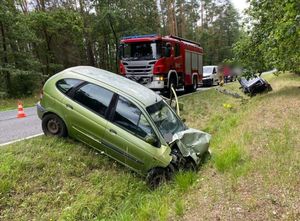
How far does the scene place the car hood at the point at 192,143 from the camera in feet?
20.3

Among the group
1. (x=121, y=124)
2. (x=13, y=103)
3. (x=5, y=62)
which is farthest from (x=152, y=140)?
(x=5, y=62)

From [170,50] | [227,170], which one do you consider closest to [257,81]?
[170,50]

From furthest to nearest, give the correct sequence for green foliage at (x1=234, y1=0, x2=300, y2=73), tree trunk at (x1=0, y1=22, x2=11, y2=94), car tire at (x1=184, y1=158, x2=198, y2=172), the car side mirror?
tree trunk at (x1=0, y1=22, x2=11, y2=94) < green foliage at (x1=234, y1=0, x2=300, y2=73) < car tire at (x1=184, y1=158, x2=198, y2=172) < the car side mirror

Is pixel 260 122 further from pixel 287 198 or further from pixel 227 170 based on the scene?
pixel 287 198

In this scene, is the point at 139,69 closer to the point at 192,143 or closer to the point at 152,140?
the point at 192,143

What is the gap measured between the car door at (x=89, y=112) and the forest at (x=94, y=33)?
14.6ft

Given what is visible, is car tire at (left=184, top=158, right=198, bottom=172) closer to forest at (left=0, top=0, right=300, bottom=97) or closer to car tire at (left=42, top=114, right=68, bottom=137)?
car tire at (left=42, top=114, right=68, bottom=137)

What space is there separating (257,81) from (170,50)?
6.17 meters

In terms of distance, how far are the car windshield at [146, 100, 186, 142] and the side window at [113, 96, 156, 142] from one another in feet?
0.88

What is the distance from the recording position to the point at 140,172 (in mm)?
6070

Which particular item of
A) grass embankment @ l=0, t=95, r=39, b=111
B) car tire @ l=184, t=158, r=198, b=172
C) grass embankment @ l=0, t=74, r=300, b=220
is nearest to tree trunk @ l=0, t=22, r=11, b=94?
grass embankment @ l=0, t=95, r=39, b=111

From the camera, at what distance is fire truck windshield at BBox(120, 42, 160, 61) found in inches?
536

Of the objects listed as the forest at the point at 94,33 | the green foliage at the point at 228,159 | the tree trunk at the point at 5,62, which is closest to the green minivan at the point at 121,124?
the green foliage at the point at 228,159

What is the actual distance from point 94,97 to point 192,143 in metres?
2.31
